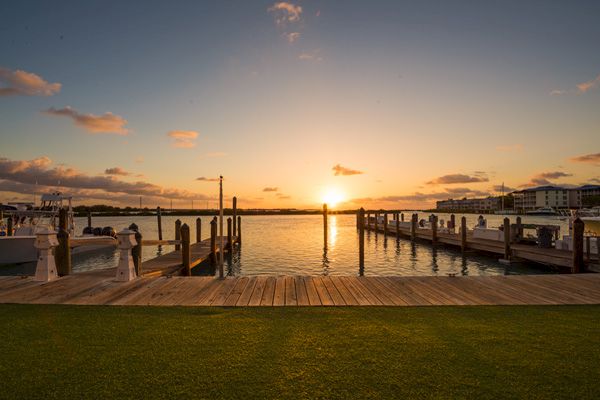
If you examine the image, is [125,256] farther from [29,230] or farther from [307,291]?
[29,230]

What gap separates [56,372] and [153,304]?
2716mm

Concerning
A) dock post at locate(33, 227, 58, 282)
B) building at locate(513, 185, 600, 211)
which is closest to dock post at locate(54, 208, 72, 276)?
dock post at locate(33, 227, 58, 282)

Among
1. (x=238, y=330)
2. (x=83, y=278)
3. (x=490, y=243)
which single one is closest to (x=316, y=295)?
(x=238, y=330)

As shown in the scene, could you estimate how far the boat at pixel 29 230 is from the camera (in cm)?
1930

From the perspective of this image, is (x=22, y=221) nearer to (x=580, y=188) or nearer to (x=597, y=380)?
(x=597, y=380)

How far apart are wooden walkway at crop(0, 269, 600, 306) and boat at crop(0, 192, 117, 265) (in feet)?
37.8

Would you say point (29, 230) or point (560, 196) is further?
point (560, 196)

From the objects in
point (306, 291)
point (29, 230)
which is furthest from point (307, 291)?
point (29, 230)

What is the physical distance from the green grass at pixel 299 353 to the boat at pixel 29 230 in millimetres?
15113

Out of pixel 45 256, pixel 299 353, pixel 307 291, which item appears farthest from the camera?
pixel 45 256

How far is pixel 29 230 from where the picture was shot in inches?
832

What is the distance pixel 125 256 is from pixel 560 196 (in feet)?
588

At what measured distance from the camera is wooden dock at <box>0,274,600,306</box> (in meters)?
6.57

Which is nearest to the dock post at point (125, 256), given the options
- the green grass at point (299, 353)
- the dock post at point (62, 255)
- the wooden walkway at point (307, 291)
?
the wooden walkway at point (307, 291)
